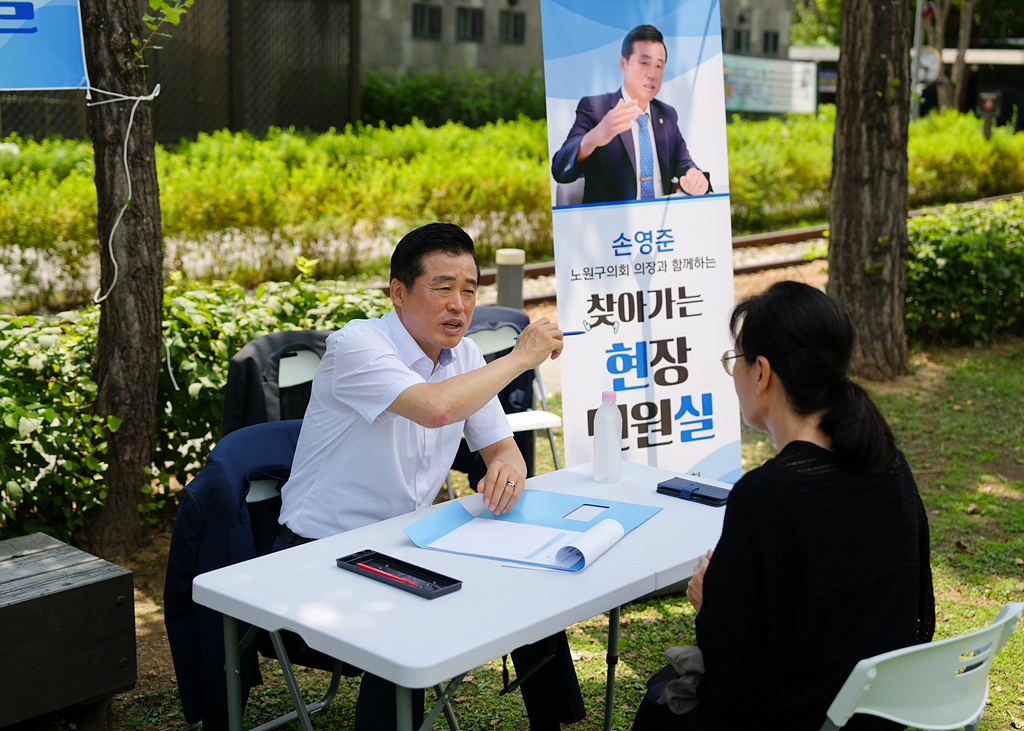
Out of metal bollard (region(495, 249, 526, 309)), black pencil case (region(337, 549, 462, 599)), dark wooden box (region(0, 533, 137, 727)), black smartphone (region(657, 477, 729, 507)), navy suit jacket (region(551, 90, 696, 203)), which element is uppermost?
navy suit jacket (region(551, 90, 696, 203))

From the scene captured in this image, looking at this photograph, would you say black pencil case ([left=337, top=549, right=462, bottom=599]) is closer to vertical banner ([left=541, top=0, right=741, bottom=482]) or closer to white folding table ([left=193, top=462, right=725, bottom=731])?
white folding table ([left=193, top=462, right=725, bottom=731])

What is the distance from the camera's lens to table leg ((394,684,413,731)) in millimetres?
1827

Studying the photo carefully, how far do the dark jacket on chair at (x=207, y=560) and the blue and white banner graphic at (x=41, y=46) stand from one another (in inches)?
67.7

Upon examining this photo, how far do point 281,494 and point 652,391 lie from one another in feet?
5.95

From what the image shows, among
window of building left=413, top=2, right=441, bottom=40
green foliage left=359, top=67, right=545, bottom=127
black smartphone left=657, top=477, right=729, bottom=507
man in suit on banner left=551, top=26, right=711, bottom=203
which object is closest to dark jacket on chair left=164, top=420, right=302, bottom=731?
black smartphone left=657, top=477, right=729, bottom=507

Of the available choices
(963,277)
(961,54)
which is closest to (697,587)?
(963,277)

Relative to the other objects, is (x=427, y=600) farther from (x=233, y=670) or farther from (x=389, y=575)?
(x=233, y=670)

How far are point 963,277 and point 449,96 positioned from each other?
12876 millimetres

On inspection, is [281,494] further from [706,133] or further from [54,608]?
[706,133]

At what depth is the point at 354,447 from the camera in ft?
8.61

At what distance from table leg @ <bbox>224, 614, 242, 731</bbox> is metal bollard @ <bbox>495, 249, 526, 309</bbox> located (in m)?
3.85

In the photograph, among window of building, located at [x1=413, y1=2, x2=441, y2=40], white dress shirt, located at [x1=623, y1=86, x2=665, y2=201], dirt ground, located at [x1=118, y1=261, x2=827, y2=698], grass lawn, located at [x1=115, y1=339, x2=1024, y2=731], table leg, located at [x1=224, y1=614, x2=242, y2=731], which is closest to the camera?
table leg, located at [x1=224, y1=614, x2=242, y2=731]

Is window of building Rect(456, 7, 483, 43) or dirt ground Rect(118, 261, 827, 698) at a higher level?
window of building Rect(456, 7, 483, 43)

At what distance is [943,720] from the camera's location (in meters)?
1.89
